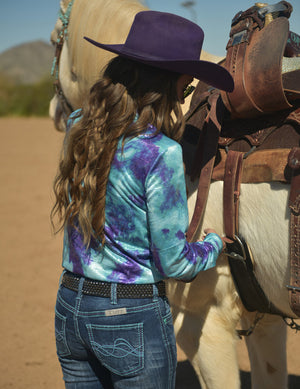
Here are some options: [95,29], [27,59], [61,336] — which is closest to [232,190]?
[61,336]

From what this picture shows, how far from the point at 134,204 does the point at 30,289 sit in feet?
11.8

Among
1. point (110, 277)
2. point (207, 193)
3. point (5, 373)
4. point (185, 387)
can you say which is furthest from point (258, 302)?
point (5, 373)

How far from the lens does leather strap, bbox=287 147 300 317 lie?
56.7 inches

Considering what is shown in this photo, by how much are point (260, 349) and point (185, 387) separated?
2.72 ft

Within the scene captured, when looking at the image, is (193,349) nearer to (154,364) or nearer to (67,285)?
(154,364)

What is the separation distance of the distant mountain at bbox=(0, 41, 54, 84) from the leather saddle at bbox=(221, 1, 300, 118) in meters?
84.9

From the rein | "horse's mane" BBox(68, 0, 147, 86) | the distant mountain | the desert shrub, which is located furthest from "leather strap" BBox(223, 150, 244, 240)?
the distant mountain

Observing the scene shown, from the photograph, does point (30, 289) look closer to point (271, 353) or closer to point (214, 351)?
point (271, 353)

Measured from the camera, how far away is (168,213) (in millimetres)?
1159

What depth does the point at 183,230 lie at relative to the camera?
1191 mm

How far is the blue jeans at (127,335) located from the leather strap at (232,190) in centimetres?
50

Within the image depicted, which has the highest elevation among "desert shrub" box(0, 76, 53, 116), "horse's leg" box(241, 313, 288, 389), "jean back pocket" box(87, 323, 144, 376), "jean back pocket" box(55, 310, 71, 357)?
"jean back pocket" box(87, 323, 144, 376)

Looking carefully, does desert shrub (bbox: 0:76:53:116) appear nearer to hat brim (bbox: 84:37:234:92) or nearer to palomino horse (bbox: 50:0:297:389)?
palomino horse (bbox: 50:0:297:389)

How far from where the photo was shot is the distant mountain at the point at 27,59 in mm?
86000
